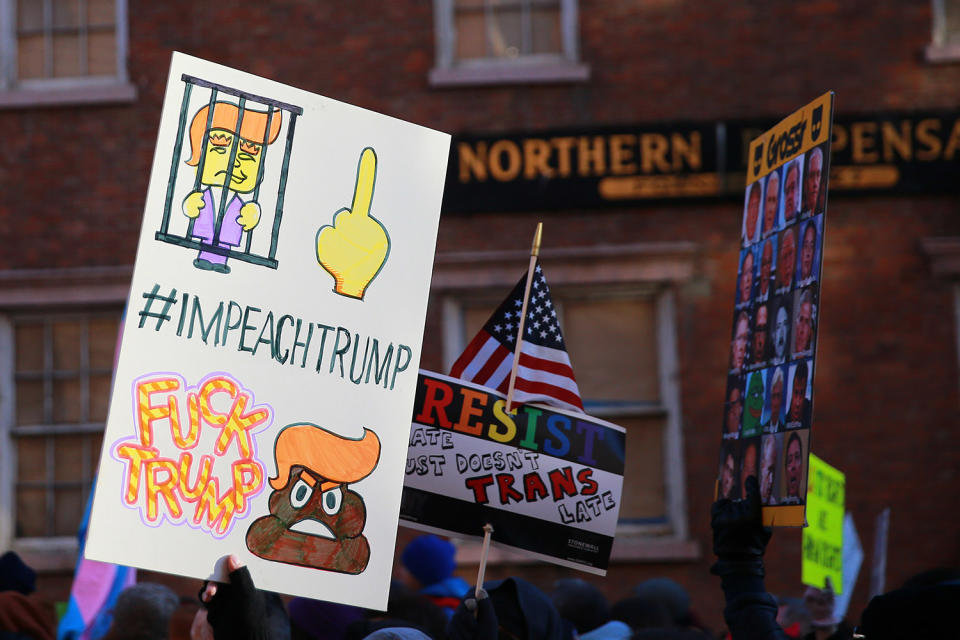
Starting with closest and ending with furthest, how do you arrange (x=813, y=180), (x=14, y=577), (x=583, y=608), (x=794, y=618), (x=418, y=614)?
(x=813, y=180) < (x=418, y=614) < (x=583, y=608) < (x=14, y=577) < (x=794, y=618)

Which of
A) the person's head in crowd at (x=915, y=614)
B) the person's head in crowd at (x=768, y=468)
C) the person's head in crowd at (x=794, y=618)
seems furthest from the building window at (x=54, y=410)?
the person's head in crowd at (x=915, y=614)

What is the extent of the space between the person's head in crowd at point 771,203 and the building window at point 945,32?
18.3 ft

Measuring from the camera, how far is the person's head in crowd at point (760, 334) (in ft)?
13.0

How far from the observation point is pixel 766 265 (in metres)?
4.06

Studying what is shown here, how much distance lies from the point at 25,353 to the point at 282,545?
6.90 meters

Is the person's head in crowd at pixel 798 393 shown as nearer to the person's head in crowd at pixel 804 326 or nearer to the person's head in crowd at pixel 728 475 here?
the person's head in crowd at pixel 804 326

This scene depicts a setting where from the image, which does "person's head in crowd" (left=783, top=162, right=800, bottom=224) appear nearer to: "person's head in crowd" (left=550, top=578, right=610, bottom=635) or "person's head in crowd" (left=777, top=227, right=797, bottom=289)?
"person's head in crowd" (left=777, top=227, right=797, bottom=289)

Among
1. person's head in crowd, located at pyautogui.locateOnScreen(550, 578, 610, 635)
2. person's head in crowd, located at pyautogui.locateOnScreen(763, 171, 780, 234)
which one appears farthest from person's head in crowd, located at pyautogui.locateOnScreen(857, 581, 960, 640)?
person's head in crowd, located at pyautogui.locateOnScreen(550, 578, 610, 635)

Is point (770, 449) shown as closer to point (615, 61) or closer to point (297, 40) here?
Result: point (615, 61)

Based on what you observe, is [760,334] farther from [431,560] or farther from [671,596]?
[671,596]

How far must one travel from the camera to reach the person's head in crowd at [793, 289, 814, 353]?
364 centimetres

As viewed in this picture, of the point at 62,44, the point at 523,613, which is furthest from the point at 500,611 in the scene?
the point at 62,44

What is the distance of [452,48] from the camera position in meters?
9.52

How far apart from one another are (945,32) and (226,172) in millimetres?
7351
